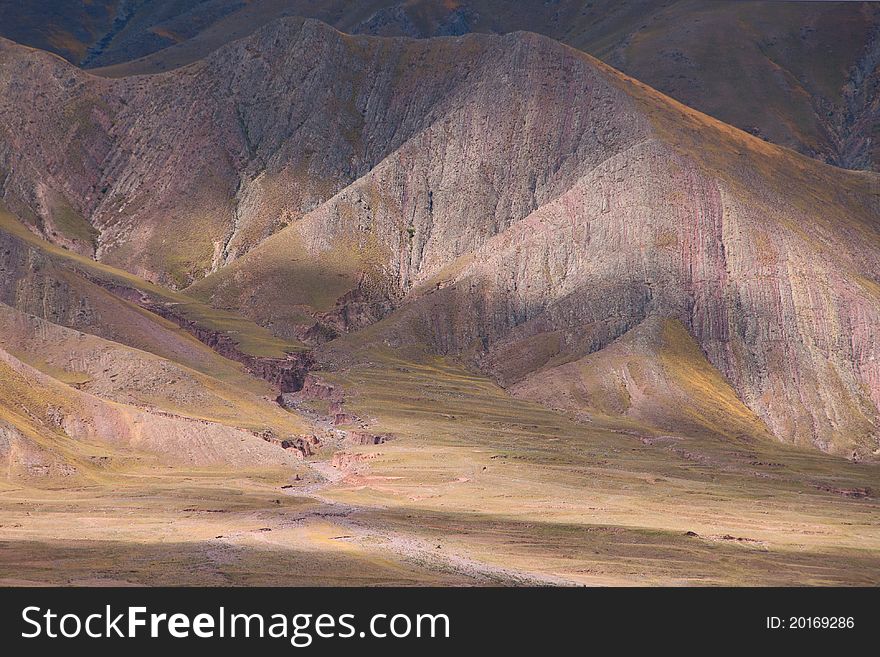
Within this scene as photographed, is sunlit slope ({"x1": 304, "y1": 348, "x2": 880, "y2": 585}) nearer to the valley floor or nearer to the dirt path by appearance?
the valley floor

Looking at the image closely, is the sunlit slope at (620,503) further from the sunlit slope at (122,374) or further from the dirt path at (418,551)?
the sunlit slope at (122,374)

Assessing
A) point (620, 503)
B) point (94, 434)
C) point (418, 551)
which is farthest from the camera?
point (94, 434)

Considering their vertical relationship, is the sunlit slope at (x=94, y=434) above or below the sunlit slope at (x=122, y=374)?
below

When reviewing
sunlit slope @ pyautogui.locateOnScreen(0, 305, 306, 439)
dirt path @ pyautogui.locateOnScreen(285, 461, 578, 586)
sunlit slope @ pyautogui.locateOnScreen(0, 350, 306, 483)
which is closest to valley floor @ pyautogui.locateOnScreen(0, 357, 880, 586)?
dirt path @ pyautogui.locateOnScreen(285, 461, 578, 586)

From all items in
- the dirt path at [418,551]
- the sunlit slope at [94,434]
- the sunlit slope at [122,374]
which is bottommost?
the dirt path at [418,551]

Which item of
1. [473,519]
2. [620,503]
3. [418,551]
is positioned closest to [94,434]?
[473,519]

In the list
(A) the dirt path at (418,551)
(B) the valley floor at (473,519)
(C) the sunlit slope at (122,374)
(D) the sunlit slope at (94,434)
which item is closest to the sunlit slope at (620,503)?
(B) the valley floor at (473,519)

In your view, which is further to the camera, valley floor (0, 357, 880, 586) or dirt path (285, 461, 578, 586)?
valley floor (0, 357, 880, 586)

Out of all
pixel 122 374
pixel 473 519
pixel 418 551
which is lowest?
pixel 418 551

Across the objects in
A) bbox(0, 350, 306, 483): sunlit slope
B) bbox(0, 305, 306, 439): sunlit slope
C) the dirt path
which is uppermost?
bbox(0, 305, 306, 439): sunlit slope

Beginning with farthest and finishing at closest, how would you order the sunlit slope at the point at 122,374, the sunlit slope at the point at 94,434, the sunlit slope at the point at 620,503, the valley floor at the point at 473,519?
the sunlit slope at the point at 122,374 → the sunlit slope at the point at 94,434 → the sunlit slope at the point at 620,503 → the valley floor at the point at 473,519

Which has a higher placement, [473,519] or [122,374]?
[122,374]

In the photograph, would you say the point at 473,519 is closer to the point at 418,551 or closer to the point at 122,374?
the point at 418,551
